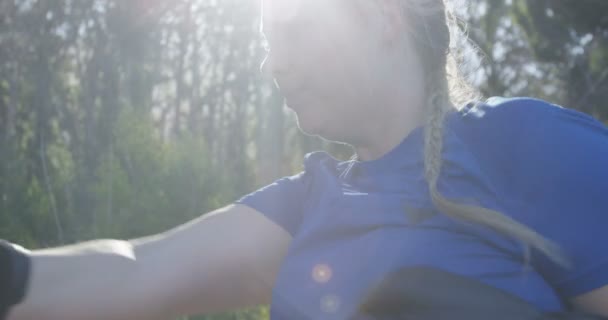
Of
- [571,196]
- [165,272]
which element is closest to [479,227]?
[571,196]

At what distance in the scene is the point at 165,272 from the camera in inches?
45.6

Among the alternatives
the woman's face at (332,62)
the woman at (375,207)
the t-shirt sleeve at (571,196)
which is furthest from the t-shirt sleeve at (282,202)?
the t-shirt sleeve at (571,196)

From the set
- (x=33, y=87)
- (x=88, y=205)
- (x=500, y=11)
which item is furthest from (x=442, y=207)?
(x=500, y=11)

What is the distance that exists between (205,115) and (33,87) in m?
1.98

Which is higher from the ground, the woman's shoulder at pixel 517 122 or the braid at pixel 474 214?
the woman's shoulder at pixel 517 122

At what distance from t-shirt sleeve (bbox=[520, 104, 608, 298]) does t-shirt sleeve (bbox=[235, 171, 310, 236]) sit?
42 centimetres

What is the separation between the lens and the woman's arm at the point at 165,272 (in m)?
1.04

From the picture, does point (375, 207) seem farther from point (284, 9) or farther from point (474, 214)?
point (284, 9)

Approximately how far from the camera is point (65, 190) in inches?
157

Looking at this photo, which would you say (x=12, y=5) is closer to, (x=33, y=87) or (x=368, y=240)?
(x=33, y=87)

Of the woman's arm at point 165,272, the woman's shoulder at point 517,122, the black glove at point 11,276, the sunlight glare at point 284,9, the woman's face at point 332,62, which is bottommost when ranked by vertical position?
the woman's arm at point 165,272

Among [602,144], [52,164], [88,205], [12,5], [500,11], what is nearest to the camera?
[602,144]

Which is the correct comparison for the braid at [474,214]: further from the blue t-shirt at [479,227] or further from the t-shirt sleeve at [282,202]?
the t-shirt sleeve at [282,202]

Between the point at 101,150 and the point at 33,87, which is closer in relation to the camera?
the point at 101,150
